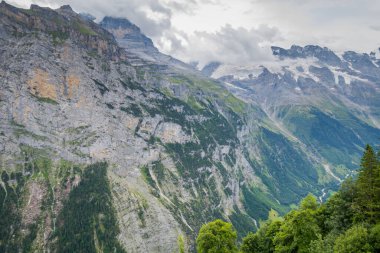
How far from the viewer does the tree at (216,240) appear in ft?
305

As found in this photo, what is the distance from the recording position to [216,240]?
93.2 meters

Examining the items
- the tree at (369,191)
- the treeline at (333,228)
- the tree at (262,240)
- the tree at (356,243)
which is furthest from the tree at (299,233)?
the tree at (356,243)

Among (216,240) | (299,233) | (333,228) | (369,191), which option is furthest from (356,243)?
(216,240)

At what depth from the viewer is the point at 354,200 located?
79875mm

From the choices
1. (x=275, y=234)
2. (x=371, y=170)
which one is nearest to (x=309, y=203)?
(x=275, y=234)

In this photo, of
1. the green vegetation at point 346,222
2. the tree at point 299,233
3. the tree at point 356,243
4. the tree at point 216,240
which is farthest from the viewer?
the tree at point 216,240

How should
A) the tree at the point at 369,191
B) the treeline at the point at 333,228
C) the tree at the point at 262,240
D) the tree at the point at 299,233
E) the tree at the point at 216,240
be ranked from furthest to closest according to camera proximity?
the tree at the point at 262,240, the tree at the point at 216,240, the tree at the point at 299,233, the tree at the point at 369,191, the treeline at the point at 333,228

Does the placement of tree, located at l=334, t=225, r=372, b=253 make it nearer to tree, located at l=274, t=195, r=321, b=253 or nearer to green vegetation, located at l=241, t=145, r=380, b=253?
green vegetation, located at l=241, t=145, r=380, b=253

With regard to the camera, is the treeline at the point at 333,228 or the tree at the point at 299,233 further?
the tree at the point at 299,233

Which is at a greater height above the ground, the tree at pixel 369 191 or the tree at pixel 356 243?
the tree at pixel 369 191

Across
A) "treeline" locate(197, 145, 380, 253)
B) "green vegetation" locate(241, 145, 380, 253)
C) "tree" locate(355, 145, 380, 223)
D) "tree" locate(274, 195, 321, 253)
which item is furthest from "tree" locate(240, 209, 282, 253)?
"tree" locate(355, 145, 380, 223)

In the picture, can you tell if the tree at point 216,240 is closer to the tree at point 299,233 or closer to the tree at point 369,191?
the tree at point 299,233

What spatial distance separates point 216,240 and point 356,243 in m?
37.9

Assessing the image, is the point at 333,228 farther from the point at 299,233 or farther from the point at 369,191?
the point at 369,191
